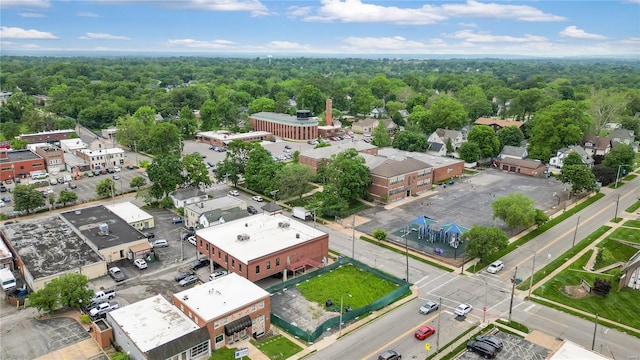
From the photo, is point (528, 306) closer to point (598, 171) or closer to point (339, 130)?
point (598, 171)

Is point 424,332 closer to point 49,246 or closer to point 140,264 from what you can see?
point 140,264

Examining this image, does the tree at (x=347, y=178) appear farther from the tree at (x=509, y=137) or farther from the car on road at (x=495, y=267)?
the tree at (x=509, y=137)

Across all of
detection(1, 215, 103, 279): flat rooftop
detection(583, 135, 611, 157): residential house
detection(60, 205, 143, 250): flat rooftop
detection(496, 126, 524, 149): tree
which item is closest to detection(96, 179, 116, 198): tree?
detection(60, 205, 143, 250): flat rooftop

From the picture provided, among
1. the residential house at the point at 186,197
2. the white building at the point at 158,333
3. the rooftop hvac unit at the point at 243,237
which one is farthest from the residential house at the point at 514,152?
the white building at the point at 158,333

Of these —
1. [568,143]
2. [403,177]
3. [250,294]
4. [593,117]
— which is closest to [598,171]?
[568,143]

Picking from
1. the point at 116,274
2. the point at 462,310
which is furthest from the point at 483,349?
the point at 116,274

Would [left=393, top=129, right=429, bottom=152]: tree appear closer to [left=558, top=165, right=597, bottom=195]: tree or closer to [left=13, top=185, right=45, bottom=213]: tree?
[left=558, top=165, right=597, bottom=195]: tree

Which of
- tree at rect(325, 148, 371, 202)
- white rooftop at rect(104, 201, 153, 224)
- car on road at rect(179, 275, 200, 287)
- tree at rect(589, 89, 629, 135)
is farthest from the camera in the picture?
tree at rect(589, 89, 629, 135)
